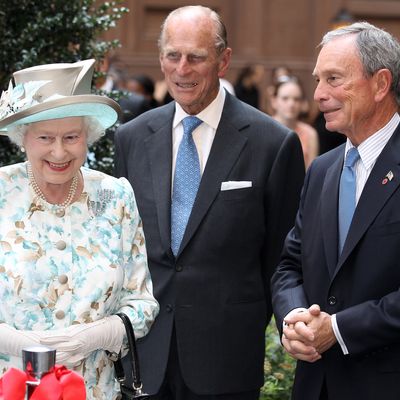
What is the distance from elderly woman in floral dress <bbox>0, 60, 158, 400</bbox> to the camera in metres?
3.87

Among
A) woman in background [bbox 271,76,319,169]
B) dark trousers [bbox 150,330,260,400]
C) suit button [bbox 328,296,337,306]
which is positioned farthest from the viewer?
woman in background [bbox 271,76,319,169]

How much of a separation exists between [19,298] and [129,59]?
14.1 metres

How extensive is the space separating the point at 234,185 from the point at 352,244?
97cm

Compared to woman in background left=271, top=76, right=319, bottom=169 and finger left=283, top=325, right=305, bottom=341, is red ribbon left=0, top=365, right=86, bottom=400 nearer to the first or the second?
finger left=283, top=325, right=305, bottom=341

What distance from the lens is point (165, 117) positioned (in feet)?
17.2

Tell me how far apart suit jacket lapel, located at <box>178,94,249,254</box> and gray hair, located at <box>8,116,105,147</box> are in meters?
0.95

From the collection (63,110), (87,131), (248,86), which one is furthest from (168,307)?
(248,86)

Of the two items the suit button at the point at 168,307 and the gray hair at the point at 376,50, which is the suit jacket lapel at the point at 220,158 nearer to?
the suit button at the point at 168,307

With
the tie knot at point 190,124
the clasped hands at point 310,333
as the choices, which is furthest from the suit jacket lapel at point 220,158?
the clasped hands at point 310,333

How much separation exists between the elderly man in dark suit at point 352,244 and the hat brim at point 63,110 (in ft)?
3.00

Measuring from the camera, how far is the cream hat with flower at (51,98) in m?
3.86

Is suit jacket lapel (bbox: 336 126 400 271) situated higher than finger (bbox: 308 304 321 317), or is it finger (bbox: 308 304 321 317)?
suit jacket lapel (bbox: 336 126 400 271)

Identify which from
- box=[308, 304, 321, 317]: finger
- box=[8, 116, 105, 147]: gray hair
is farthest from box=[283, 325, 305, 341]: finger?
box=[8, 116, 105, 147]: gray hair

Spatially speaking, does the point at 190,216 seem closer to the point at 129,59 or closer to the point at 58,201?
the point at 58,201
